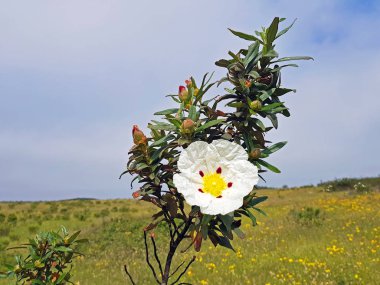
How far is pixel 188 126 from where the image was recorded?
1938mm

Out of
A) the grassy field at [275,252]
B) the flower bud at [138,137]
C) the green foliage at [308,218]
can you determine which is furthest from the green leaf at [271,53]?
the green foliage at [308,218]

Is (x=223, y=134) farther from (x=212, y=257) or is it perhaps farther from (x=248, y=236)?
(x=248, y=236)

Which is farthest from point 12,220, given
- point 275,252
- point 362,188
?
point 362,188

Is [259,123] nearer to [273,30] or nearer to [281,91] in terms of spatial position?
[281,91]

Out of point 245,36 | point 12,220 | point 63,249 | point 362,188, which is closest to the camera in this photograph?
point 245,36

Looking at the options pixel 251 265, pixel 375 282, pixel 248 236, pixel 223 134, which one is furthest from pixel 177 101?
pixel 248 236

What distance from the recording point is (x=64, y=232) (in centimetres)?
327

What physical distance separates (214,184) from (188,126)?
365 millimetres

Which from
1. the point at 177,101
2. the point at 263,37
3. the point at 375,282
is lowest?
the point at 375,282

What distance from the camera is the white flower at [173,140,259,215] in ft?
5.32

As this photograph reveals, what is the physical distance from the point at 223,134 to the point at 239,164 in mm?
360

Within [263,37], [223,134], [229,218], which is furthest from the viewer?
[263,37]

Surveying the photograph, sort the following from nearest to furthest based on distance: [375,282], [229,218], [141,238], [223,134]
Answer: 1. [229,218]
2. [223,134]
3. [375,282]
4. [141,238]

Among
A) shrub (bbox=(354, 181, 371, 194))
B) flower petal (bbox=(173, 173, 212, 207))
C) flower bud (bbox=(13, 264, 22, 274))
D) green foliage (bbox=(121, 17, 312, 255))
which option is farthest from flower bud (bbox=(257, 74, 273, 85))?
shrub (bbox=(354, 181, 371, 194))
